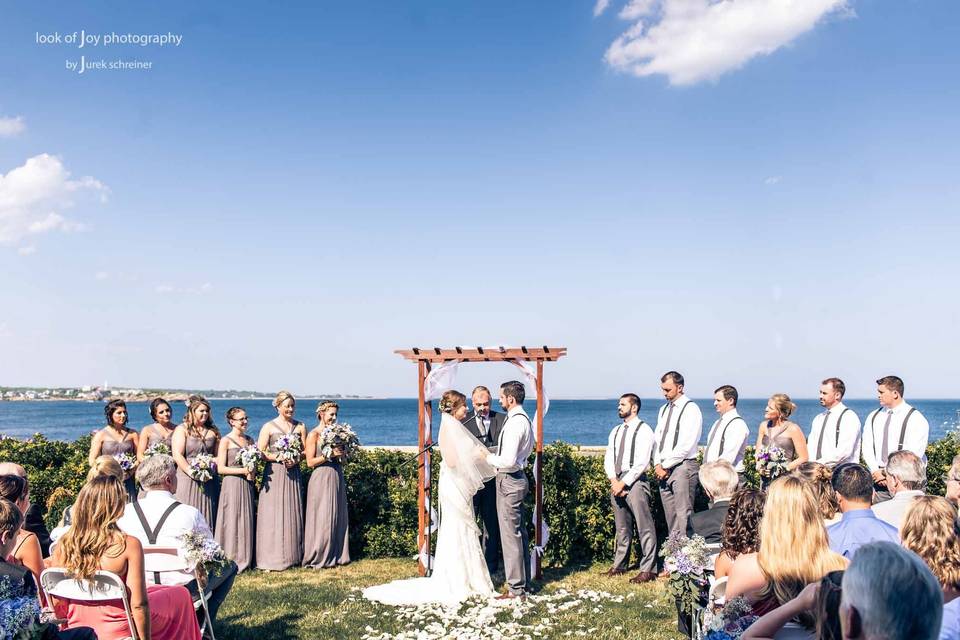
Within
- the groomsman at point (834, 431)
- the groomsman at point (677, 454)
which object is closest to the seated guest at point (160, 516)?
the groomsman at point (677, 454)

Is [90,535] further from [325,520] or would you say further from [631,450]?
[631,450]

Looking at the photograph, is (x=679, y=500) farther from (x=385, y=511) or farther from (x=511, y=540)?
(x=385, y=511)

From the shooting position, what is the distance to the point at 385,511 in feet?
31.7

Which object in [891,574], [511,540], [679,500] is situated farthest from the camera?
[679,500]

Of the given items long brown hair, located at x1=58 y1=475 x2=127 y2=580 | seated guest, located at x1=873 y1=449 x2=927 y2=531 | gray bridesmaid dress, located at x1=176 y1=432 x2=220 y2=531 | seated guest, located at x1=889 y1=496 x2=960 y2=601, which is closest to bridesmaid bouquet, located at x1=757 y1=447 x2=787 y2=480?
seated guest, located at x1=873 y1=449 x2=927 y2=531

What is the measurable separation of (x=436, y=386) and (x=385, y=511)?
6.59 ft

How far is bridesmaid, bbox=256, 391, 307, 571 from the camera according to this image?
898 centimetres

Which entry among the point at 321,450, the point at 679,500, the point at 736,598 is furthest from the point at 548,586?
the point at 736,598

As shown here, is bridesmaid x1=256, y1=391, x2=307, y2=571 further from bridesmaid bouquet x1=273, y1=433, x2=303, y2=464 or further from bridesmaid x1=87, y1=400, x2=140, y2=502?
bridesmaid x1=87, y1=400, x2=140, y2=502

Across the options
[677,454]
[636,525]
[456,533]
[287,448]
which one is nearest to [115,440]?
[287,448]

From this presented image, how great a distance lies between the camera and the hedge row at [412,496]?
363 inches

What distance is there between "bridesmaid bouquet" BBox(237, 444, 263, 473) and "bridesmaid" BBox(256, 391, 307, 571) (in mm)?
108

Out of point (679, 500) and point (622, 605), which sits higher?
point (679, 500)

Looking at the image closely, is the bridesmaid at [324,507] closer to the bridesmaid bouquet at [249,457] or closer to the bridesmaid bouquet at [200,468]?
the bridesmaid bouquet at [249,457]
